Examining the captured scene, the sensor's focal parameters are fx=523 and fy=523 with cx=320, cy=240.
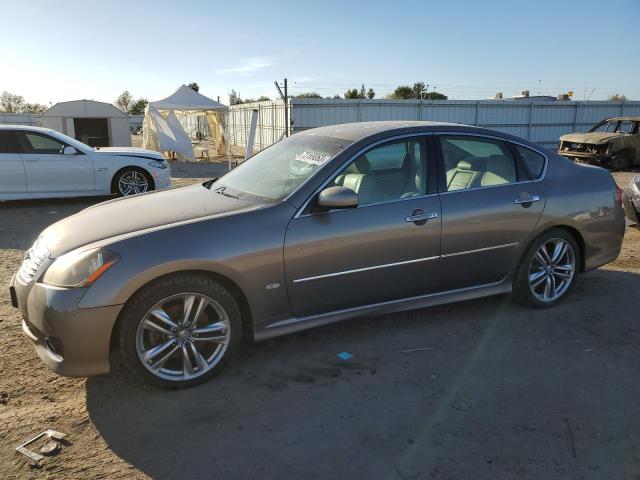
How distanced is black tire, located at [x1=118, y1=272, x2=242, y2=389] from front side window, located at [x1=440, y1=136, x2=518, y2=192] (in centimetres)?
194

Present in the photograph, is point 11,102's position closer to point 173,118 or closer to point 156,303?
point 173,118

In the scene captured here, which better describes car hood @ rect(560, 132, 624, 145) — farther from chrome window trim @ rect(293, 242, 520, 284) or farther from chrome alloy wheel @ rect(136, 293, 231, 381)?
chrome alloy wheel @ rect(136, 293, 231, 381)

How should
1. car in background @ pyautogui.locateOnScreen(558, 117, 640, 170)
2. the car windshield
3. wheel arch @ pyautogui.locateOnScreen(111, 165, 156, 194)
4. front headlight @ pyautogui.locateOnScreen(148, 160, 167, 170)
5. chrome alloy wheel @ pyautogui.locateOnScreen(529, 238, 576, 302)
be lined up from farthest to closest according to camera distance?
car in background @ pyautogui.locateOnScreen(558, 117, 640, 170) < front headlight @ pyautogui.locateOnScreen(148, 160, 167, 170) < wheel arch @ pyautogui.locateOnScreen(111, 165, 156, 194) < chrome alloy wheel @ pyautogui.locateOnScreen(529, 238, 576, 302) < the car windshield

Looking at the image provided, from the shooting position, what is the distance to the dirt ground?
2619 mm

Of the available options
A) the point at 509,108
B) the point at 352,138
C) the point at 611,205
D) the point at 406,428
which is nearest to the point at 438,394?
the point at 406,428

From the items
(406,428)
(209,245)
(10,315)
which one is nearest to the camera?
(406,428)

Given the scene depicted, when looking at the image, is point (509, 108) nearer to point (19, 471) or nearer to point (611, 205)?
point (611, 205)

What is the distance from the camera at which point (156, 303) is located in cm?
311

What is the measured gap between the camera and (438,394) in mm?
3256

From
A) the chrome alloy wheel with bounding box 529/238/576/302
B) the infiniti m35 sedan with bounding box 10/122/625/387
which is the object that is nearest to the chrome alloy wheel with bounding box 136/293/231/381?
the infiniti m35 sedan with bounding box 10/122/625/387

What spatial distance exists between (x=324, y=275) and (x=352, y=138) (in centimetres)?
111

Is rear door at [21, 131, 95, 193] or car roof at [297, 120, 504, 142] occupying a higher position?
car roof at [297, 120, 504, 142]

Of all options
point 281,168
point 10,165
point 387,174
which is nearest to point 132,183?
point 10,165

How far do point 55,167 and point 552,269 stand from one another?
28.1 feet
